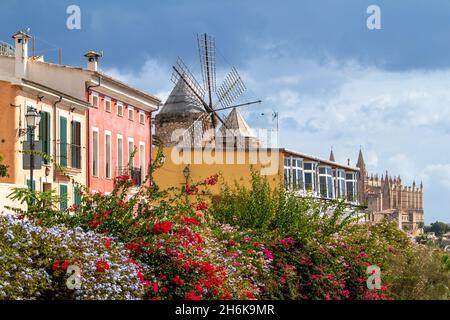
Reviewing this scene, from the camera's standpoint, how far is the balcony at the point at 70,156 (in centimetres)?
3878

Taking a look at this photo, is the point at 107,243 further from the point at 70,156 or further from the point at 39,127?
the point at 70,156

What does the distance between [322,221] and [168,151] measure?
118 ft

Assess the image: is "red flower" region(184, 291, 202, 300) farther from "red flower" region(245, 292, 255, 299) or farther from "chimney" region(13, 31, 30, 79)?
"chimney" region(13, 31, 30, 79)

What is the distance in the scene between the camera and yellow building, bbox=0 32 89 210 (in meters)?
34.6

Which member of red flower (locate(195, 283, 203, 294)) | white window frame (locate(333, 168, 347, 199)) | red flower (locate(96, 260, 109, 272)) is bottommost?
red flower (locate(195, 283, 203, 294))

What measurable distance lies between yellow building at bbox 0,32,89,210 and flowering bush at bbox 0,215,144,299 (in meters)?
18.6

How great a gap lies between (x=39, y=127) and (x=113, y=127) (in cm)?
946

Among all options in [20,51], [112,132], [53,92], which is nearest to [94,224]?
[53,92]

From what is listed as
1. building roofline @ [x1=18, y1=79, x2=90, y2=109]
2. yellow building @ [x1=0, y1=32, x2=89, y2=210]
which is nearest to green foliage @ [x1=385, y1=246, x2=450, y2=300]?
yellow building @ [x1=0, y1=32, x2=89, y2=210]

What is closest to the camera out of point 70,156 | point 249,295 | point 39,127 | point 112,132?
point 249,295

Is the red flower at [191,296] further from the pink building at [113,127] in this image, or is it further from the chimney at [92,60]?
the chimney at [92,60]

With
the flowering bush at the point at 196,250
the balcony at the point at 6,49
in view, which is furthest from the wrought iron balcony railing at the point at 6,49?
the flowering bush at the point at 196,250

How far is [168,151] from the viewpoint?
185ft

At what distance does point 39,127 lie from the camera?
120 feet
